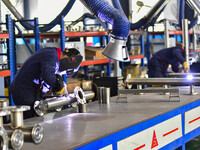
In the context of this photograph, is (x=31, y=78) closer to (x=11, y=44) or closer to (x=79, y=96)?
(x=79, y=96)

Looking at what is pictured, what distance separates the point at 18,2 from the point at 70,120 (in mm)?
8346

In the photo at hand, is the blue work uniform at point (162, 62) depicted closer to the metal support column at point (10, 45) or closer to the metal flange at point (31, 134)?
the metal support column at point (10, 45)

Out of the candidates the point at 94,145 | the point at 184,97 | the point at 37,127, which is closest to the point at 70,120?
the point at 94,145

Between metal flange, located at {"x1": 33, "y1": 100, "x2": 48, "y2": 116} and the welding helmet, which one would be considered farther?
the welding helmet

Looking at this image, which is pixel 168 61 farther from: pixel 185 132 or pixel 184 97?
pixel 185 132

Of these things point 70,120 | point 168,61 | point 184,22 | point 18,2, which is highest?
point 18,2

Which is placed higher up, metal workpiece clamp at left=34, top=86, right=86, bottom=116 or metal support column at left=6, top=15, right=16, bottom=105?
metal support column at left=6, top=15, right=16, bottom=105

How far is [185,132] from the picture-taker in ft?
11.7

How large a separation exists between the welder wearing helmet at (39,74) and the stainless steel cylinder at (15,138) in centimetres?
215

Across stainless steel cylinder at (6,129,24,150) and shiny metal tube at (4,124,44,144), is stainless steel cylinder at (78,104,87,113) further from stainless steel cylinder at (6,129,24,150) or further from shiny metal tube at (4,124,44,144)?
stainless steel cylinder at (6,129,24,150)

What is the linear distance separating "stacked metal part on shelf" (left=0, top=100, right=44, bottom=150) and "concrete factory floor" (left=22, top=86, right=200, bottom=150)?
35cm

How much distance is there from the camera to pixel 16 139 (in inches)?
66.7

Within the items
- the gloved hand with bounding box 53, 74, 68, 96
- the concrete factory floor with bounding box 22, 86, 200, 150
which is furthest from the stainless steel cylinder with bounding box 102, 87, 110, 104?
the gloved hand with bounding box 53, 74, 68, 96

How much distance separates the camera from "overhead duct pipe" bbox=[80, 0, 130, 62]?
11.8 feet
